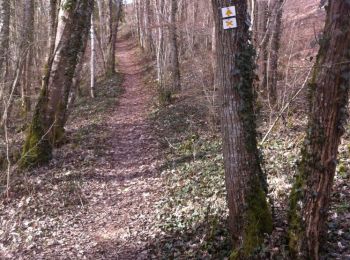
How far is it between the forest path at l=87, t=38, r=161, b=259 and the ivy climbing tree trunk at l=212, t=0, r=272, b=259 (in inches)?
72.1

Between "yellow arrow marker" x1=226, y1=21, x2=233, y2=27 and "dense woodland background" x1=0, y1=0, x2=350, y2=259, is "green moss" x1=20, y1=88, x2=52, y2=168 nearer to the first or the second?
"dense woodland background" x1=0, y1=0, x2=350, y2=259

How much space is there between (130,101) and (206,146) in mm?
10103

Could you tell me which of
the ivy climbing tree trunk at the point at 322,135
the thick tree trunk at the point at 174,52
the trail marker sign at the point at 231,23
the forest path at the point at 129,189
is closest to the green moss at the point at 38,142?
the forest path at the point at 129,189

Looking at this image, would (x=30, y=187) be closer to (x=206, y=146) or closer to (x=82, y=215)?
(x=82, y=215)

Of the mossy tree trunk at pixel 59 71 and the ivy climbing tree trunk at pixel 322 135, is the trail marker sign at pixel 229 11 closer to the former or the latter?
the ivy climbing tree trunk at pixel 322 135

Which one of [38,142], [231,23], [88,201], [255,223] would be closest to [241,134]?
[255,223]

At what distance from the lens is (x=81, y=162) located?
952cm

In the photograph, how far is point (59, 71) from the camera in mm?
9445

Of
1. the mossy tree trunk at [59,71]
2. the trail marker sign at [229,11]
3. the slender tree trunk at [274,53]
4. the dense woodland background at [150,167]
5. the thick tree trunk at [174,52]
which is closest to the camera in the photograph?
the trail marker sign at [229,11]

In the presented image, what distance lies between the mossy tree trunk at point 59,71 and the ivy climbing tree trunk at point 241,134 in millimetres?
5931

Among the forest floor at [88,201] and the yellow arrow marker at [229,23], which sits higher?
the yellow arrow marker at [229,23]

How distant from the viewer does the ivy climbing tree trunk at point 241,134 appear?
4.30 metres

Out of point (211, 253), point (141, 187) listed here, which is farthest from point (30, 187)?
point (211, 253)

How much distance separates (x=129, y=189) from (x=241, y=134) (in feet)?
14.3
